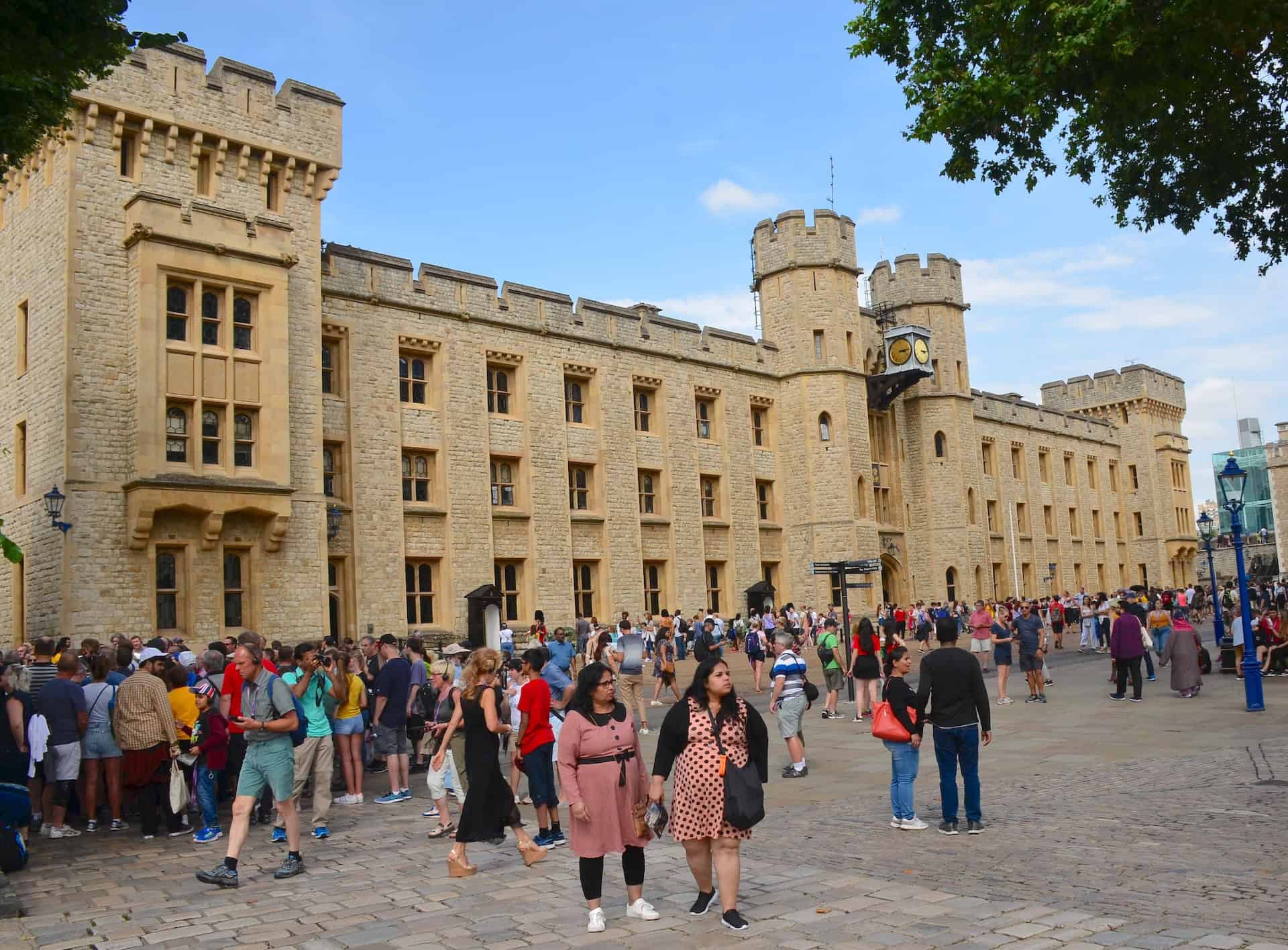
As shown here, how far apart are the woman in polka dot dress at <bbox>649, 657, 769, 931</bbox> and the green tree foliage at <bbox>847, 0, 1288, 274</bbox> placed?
754 cm

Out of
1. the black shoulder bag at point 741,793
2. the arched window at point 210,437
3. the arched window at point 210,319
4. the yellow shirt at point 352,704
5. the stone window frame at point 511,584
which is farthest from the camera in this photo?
the stone window frame at point 511,584

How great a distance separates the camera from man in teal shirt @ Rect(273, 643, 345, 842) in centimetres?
941

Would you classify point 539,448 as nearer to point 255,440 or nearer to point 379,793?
point 255,440

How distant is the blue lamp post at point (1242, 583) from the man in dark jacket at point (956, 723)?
23.6 ft

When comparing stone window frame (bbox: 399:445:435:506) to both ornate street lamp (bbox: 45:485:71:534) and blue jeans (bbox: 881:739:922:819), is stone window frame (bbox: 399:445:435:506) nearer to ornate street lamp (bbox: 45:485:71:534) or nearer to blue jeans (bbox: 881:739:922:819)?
ornate street lamp (bbox: 45:485:71:534)

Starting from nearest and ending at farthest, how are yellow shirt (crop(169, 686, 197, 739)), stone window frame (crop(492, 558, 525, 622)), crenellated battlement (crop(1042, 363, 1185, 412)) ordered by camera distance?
yellow shirt (crop(169, 686, 197, 739)), stone window frame (crop(492, 558, 525, 622)), crenellated battlement (crop(1042, 363, 1185, 412))

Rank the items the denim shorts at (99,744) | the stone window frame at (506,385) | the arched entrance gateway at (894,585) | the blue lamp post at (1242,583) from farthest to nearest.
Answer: the arched entrance gateway at (894,585), the stone window frame at (506,385), the blue lamp post at (1242,583), the denim shorts at (99,744)

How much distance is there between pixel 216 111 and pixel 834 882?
21.5m

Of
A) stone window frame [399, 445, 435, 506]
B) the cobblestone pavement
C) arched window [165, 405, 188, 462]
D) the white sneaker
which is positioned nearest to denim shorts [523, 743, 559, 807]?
the cobblestone pavement

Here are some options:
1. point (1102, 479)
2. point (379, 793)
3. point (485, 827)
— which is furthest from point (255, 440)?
point (1102, 479)

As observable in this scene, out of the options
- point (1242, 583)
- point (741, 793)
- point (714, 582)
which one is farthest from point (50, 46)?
point (714, 582)

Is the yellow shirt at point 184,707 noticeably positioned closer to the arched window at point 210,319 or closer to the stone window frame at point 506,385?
the arched window at point 210,319

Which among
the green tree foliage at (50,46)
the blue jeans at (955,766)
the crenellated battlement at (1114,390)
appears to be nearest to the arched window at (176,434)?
the green tree foliage at (50,46)

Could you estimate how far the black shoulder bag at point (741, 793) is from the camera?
20.2 feet
